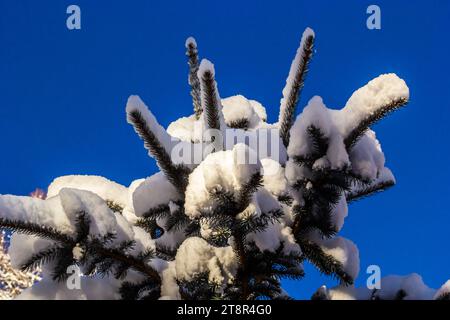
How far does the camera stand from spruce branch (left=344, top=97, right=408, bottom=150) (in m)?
2.12

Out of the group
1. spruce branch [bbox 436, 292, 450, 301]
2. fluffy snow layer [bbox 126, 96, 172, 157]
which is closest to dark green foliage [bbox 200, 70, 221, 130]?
fluffy snow layer [bbox 126, 96, 172, 157]

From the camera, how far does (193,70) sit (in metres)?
2.90

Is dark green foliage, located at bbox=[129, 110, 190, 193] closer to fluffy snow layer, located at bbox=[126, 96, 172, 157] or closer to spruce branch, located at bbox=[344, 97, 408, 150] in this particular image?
fluffy snow layer, located at bbox=[126, 96, 172, 157]

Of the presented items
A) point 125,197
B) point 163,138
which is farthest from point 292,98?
point 125,197

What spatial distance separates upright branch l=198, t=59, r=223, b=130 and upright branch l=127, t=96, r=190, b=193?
0.86 ft

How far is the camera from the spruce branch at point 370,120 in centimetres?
212

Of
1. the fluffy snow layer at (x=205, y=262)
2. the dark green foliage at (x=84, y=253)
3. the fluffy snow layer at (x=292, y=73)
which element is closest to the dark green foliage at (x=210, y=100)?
the fluffy snow layer at (x=292, y=73)

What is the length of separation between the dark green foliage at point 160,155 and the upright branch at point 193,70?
857mm

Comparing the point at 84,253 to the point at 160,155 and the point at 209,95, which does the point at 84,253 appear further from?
the point at 209,95

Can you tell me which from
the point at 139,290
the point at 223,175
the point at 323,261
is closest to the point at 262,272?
the point at 323,261

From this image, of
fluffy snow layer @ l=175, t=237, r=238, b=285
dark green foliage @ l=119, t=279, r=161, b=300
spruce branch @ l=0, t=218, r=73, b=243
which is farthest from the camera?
dark green foliage @ l=119, t=279, r=161, b=300

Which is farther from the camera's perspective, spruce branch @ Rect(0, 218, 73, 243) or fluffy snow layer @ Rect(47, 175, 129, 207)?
fluffy snow layer @ Rect(47, 175, 129, 207)
